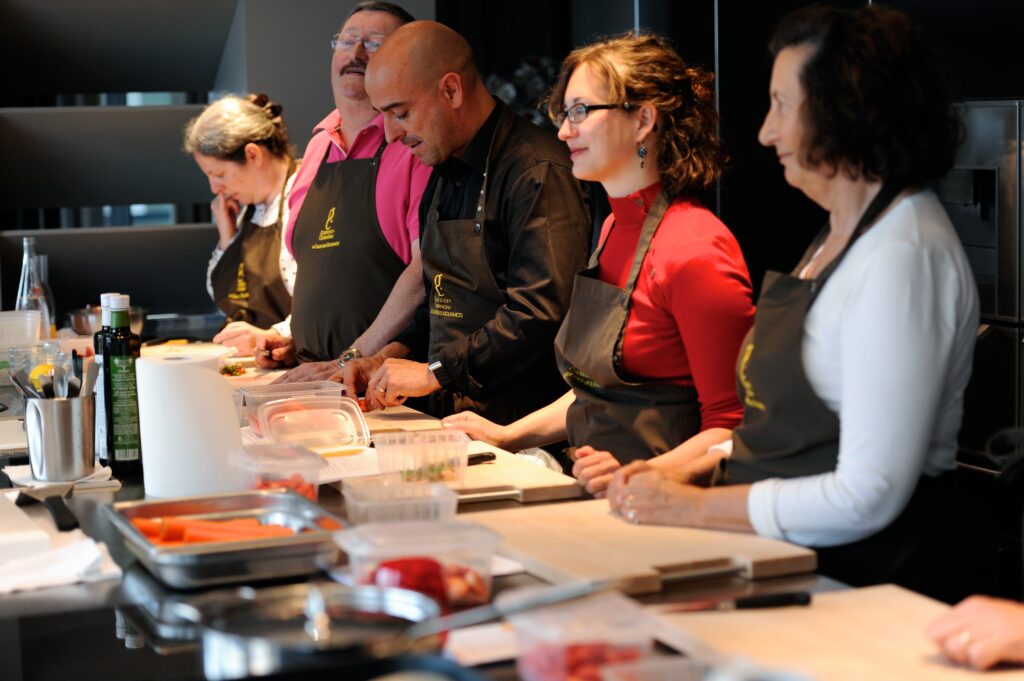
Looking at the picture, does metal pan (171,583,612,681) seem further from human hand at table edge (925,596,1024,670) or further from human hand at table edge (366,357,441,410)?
human hand at table edge (366,357,441,410)

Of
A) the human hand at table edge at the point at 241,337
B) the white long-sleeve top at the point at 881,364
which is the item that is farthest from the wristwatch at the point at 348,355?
the white long-sleeve top at the point at 881,364

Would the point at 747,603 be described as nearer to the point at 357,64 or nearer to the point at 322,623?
the point at 322,623

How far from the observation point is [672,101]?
2.39 meters

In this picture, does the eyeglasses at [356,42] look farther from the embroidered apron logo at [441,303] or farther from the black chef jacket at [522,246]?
the embroidered apron logo at [441,303]

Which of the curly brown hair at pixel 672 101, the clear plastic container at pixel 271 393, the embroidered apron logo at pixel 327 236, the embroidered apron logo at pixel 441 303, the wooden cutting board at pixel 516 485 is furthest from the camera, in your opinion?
the embroidered apron logo at pixel 327 236

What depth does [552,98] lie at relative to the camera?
252 cm

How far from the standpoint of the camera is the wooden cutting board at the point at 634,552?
149 cm

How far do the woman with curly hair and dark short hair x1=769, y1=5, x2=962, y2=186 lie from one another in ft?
1.64

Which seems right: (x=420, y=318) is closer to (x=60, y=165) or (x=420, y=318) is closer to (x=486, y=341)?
(x=486, y=341)

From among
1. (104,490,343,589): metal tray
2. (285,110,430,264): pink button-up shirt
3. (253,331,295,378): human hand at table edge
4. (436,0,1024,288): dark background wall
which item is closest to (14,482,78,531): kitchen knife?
(104,490,343,589): metal tray

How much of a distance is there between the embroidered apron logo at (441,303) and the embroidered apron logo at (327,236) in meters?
0.72

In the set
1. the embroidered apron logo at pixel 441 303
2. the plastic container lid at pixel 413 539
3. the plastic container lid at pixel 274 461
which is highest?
the embroidered apron logo at pixel 441 303

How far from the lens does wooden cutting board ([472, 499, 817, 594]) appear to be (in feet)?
4.88

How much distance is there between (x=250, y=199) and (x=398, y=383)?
5.72ft
